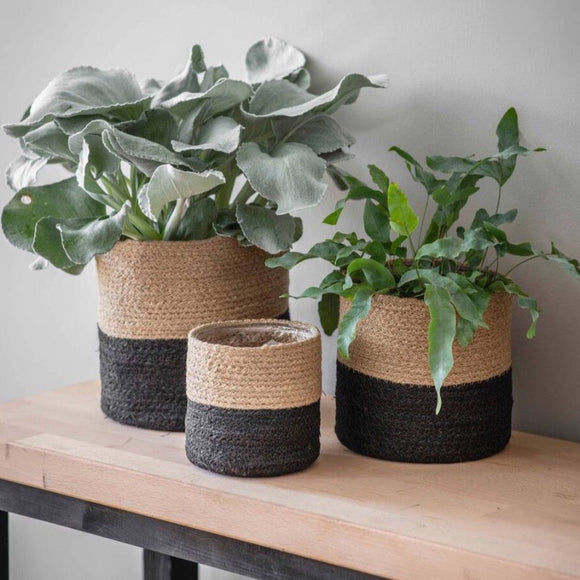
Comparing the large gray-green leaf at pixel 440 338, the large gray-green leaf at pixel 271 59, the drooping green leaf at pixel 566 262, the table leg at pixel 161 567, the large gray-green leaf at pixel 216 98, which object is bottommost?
the table leg at pixel 161 567

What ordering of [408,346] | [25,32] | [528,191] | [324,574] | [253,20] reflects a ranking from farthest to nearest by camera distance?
1. [25,32]
2. [253,20]
3. [528,191]
4. [408,346]
5. [324,574]

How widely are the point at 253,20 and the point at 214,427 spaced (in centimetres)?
61

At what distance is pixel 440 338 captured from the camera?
2.85ft

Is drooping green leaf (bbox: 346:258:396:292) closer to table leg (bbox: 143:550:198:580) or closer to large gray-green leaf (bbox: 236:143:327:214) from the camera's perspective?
large gray-green leaf (bbox: 236:143:327:214)

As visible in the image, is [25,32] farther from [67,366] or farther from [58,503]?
[58,503]

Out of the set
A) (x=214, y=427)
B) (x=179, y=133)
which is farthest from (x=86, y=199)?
(x=214, y=427)

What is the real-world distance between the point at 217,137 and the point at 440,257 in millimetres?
275

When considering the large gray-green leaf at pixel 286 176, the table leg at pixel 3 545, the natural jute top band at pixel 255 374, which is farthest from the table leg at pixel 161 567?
the large gray-green leaf at pixel 286 176

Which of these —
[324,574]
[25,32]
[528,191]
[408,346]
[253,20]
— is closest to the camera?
[324,574]

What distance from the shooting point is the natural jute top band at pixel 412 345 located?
37.1 inches

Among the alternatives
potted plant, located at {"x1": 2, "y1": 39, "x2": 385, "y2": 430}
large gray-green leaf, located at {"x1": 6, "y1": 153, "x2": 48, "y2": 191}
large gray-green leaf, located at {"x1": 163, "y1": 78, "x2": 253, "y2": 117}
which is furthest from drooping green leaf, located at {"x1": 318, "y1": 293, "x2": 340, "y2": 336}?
large gray-green leaf, located at {"x1": 6, "y1": 153, "x2": 48, "y2": 191}

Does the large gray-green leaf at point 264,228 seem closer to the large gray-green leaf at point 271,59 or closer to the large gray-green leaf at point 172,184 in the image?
the large gray-green leaf at point 172,184

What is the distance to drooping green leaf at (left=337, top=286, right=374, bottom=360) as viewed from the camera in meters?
0.92

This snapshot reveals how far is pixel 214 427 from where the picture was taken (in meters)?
0.93
